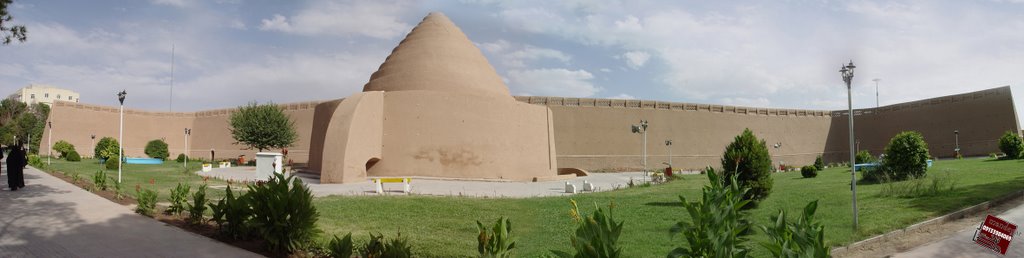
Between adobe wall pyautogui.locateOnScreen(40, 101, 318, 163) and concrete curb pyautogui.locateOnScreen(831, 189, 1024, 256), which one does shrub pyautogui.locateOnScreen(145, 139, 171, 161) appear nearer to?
adobe wall pyautogui.locateOnScreen(40, 101, 318, 163)

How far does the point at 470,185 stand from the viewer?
20.0m

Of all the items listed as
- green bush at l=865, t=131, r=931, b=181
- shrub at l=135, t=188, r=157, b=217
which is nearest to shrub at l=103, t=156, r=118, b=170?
shrub at l=135, t=188, r=157, b=217

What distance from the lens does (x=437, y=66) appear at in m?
25.5

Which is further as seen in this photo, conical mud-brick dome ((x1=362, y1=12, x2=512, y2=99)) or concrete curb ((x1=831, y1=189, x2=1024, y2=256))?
conical mud-brick dome ((x1=362, y1=12, x2=512, y2=99))

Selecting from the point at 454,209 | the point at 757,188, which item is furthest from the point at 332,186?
the point at 757,188

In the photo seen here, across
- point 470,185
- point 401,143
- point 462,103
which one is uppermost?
point 462,103

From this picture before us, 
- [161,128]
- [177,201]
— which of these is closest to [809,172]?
Result: [177,201]

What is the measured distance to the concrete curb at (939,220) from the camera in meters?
8.09

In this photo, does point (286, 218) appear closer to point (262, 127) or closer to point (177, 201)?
point (177, 201)

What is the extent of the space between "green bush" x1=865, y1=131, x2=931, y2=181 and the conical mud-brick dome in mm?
14870

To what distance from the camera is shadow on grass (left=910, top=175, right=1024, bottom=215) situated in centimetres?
1017

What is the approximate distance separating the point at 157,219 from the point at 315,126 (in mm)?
16605

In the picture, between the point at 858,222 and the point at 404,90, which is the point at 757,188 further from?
the point at 404,90

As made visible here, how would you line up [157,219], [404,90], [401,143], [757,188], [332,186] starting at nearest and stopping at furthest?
1. [157,219]
2. [757,188]
3. [332,186]
4. [401,143]
5. [404,90]
